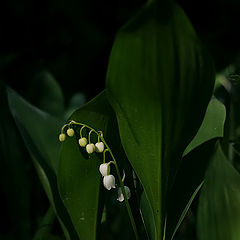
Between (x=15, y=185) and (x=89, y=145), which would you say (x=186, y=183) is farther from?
(x=15, y=185)

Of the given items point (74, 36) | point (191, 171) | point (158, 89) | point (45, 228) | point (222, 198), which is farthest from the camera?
point (74, 36)

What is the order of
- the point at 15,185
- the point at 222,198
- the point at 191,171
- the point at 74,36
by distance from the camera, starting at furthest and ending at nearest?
the point at 74,36 → the point at 15,185 → the point at 191,171 → the point at 222,198

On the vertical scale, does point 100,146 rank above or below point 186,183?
above

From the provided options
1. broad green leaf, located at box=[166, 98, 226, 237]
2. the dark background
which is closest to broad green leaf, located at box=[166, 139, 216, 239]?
broad green leaf, located at box=[166, 98, 226, 237]

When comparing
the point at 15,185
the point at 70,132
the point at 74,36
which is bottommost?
the point at 15,185

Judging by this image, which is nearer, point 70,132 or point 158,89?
point 158,89

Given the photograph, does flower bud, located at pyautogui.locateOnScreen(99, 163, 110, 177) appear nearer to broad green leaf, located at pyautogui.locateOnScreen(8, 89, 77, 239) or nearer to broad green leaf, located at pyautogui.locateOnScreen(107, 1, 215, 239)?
broad green leaf, located at pyautogui.locateOnScreen(107, 1, 215, 239)

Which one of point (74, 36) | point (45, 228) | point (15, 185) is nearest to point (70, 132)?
point (45, 228)
